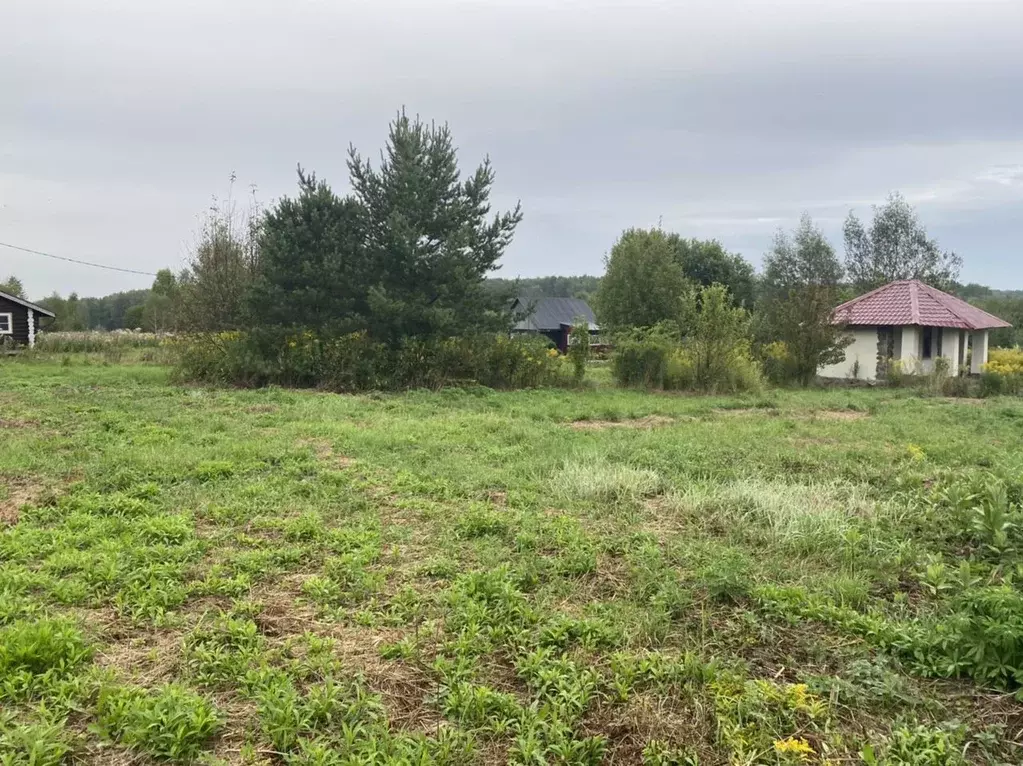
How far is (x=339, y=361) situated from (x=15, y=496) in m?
10.1

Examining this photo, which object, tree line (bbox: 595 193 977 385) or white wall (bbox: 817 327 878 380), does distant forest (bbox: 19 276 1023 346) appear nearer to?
tree line (bbox: 595 193 977 385)

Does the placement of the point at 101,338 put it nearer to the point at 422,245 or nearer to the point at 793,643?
the point at 422,245

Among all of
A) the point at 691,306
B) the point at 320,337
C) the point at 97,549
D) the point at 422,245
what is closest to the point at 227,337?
the point at 320,337

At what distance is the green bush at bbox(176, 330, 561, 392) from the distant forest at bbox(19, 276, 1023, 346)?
2.06 metres

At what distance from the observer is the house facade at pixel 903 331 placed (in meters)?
22.5

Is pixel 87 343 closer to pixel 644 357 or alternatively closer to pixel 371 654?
pixel 644 357

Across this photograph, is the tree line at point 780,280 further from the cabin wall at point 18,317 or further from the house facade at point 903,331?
the cabin wall at point 18,317

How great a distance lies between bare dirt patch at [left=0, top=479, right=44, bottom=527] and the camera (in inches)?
193

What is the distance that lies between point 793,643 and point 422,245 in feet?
45.3

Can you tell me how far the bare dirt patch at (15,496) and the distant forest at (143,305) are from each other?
11.9m

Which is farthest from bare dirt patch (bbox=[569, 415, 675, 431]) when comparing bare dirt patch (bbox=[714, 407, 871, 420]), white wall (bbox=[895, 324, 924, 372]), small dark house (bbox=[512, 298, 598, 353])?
small dark house (bbox=[512, 298, 598, 353])

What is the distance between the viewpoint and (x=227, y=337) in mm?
16641

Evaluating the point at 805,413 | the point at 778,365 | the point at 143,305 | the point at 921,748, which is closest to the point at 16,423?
the point at 921,748

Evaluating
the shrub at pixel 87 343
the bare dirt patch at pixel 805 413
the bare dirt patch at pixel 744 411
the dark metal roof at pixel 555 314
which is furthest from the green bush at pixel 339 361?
the dark metal roof at pixel 555 314
